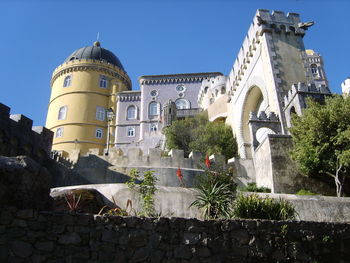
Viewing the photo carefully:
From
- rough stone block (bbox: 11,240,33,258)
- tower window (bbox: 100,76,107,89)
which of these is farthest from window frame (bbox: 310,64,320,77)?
rough stone block (bbox: 11,240,33,258)

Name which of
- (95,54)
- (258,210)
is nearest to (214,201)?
(258,210)

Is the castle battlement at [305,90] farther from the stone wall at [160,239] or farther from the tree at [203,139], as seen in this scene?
the stone wall at [160,239]

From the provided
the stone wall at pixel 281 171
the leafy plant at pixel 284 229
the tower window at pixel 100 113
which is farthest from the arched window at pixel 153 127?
the leafy plant at pixel 284 229

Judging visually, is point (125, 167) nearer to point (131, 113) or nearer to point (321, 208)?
point (321, 208)

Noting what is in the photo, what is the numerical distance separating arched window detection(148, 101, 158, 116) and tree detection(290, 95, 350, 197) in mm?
32236

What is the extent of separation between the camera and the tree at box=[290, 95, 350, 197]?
14227mm

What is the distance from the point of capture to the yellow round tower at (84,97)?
4328cm

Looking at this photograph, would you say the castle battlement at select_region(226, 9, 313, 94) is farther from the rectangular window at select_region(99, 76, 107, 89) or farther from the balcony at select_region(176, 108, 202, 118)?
the rectangular window at select_region(99, 76, 107, 89)

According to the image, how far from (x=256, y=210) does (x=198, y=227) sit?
2214mm

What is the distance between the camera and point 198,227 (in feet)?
21.1

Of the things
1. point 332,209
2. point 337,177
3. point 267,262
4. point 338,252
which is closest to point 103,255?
point 267,262

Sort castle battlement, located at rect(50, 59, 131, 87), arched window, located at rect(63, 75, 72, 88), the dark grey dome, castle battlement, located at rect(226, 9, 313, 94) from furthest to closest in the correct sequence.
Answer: the dark grey dome < arched window, located at rect(63, 75, 72, 88) < castle battlement, located at rect(50, 59, 131, 87) < castle battlement, located at rect(226, 9, 313, 94)

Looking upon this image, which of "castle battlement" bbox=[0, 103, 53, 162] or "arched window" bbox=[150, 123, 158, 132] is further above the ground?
"arched window" bbox=[150, 123, 158, 132]

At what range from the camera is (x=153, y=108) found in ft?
153
